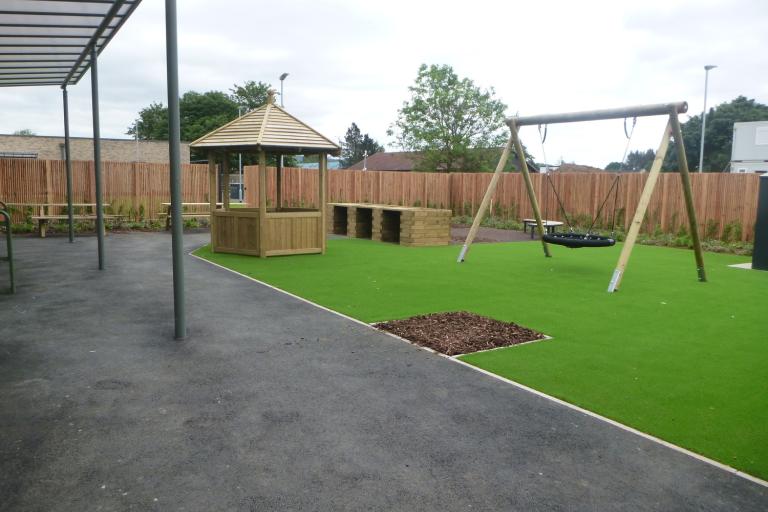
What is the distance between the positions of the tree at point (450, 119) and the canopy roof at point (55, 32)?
2949 cm

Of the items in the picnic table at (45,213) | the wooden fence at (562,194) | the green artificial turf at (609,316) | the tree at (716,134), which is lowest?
the green artificial turf at (609,316)

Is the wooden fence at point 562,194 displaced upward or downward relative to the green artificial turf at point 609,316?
upward

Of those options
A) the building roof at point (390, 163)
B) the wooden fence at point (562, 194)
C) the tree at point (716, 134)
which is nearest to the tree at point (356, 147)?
the building roof at point (390, 163)

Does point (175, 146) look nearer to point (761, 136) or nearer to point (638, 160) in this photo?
point (761, 136)

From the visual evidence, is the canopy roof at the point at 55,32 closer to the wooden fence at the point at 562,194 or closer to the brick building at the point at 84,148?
the wooden fence at the point at 562,194

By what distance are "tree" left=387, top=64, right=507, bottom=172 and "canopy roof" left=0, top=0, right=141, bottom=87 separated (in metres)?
29.5

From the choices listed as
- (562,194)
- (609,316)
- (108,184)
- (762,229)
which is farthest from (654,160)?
(108,184)

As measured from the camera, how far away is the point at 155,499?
314cm

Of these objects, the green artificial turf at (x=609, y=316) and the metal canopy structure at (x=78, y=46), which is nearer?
the green artificial turf at (x=609, y=316)

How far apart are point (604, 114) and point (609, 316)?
15.4ft

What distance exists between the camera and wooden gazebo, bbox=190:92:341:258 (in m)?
13.2

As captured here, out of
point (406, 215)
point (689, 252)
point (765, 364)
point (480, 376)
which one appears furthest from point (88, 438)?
point (689, 252)

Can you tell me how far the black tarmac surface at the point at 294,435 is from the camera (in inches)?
127

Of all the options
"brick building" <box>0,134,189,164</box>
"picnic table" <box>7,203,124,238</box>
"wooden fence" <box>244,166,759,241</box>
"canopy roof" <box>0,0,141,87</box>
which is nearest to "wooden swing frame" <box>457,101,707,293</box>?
"wooden fence" <box>244,166,759,241</box>
